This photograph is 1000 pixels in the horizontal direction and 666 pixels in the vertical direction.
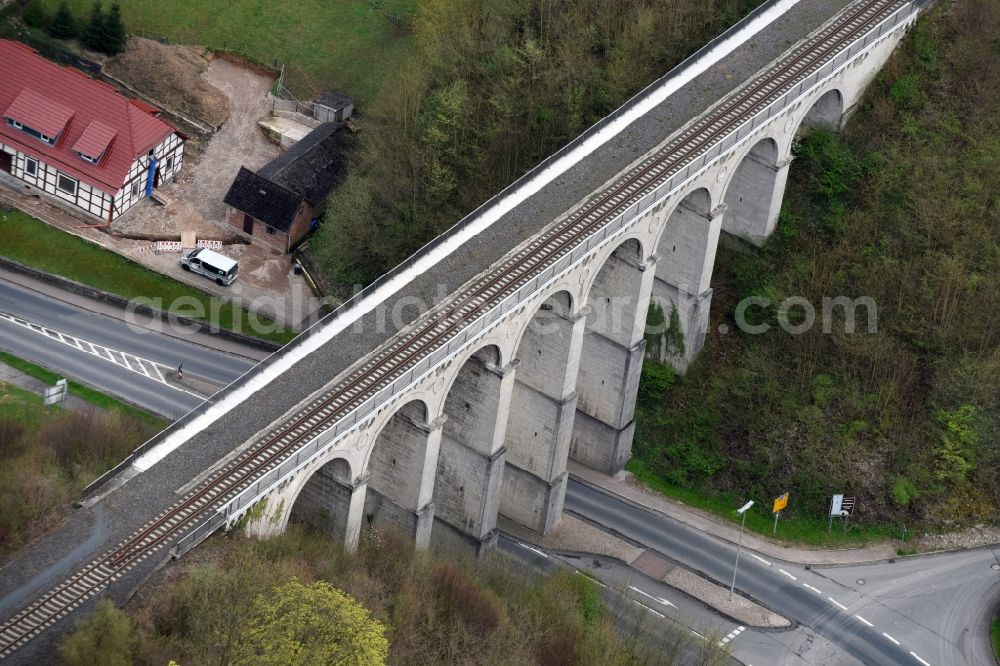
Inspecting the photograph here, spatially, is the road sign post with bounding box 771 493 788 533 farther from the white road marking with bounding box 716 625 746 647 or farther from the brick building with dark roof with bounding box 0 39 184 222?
the brick building with dark roof with bounding box 0 39 184 222

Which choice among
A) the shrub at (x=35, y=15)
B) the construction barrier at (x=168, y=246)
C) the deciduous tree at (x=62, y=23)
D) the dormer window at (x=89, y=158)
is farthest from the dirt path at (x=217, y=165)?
the shrub at (x=35, y=15)

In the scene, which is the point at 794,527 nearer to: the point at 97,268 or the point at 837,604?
the point at 837,604

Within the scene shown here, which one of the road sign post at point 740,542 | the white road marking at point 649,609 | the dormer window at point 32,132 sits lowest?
the white road marking at point 649,609

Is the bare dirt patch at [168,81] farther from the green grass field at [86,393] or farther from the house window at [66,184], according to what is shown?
the green grass field at [86,393]

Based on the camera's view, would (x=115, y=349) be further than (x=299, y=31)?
No

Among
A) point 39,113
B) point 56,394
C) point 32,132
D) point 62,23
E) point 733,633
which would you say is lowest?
point 733,633

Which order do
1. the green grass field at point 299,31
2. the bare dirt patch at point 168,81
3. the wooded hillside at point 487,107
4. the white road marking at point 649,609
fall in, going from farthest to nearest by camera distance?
the green grass field at point 299,31
the bare dirt patch at point 168,81
the wooded hillside at point 487,107
the white road marking at point 649,609

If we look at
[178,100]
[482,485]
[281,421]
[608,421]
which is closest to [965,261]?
[608,421]

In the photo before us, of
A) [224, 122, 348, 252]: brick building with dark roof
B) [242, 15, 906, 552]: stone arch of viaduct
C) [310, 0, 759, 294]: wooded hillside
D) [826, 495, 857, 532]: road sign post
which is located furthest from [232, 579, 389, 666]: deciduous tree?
[224, 122, 348, 252]: brick building with dark roof

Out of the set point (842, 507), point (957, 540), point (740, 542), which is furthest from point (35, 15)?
point (957, 540)
